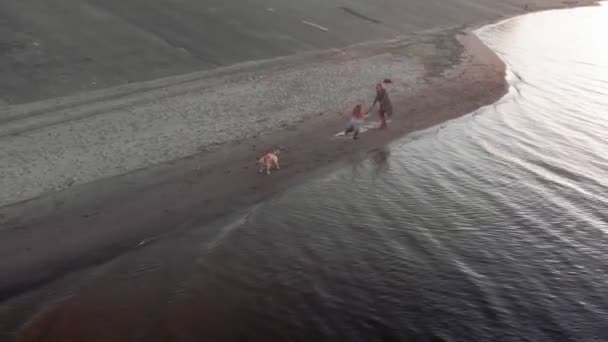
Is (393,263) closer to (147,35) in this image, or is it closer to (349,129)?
(349,129)

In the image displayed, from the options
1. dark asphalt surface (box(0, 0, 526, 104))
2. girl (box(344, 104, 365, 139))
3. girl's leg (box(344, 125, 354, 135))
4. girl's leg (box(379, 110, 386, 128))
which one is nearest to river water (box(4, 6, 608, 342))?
girl's leg (box(379, 110, 386, 128))

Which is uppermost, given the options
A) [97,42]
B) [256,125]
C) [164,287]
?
[97,42]

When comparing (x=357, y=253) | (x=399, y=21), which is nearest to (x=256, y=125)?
(x=357, y=253)

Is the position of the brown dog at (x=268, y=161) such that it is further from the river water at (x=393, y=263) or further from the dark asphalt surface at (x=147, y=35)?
the dark asphalt surface at (x=147, y=35)

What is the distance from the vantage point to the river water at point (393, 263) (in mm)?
10203

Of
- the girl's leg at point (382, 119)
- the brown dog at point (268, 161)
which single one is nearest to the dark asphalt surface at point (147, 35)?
the girl's leg at point (382, 119)

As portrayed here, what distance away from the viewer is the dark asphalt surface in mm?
20266

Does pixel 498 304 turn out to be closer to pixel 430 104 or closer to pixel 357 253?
pixel 357 253

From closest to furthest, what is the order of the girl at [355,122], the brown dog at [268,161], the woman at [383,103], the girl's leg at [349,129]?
the brown dog at [268,161]
the girl at [355,122]
the girl's leg at [349,129]
the woman at [383,103]

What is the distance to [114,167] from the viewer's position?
1470 centimetres

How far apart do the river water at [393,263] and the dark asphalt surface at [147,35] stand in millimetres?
9177

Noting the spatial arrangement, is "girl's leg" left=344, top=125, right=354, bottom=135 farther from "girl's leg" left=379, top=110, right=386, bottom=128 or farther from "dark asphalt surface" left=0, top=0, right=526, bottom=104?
"dark asphalt surface" left=0, top=0, right=526, bottom=104

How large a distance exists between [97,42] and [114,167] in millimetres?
10058

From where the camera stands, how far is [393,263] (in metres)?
12.2
